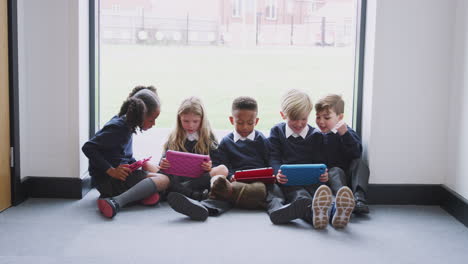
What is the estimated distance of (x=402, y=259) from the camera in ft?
8.00

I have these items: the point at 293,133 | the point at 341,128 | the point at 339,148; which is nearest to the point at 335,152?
the point at 339,148

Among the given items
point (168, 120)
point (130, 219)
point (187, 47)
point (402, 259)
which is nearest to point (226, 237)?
point (130, 219)

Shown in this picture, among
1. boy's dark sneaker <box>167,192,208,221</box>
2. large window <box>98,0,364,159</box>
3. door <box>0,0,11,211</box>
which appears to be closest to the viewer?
boy's dark sneaker <box>167,192,208,221</box>

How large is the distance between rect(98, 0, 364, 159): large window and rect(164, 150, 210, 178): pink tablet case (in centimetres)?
49

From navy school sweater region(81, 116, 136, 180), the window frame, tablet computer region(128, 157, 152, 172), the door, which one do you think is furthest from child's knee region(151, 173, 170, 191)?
the door

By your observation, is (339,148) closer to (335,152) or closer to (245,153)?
(335,152)

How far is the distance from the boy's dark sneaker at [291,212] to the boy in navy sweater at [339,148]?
0.43m

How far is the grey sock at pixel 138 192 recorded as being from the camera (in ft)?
10.3

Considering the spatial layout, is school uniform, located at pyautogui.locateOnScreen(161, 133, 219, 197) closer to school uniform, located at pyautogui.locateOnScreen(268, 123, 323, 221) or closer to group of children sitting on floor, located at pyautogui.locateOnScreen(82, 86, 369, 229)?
group of children sitting on floor, located at pyautogui.locateOnScreen(82, 86, 369, 229)

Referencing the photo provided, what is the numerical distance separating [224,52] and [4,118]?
1.47 meters

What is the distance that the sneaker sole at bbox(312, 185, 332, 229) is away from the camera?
2.81 metres

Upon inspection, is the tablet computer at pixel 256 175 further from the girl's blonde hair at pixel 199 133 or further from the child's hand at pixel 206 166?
the girl's blonde hair at pixel 199 133

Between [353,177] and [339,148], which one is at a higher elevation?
[339,148]

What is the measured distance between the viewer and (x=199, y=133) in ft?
Result: 11.4
